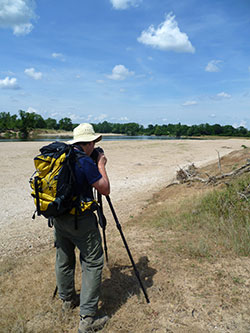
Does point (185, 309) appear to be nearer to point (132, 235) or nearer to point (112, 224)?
point (132, 235)

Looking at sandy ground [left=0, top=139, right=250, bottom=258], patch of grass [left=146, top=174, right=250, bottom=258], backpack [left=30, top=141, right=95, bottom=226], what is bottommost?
sandy ground [left=0, top=139, right=250, bottom=258]

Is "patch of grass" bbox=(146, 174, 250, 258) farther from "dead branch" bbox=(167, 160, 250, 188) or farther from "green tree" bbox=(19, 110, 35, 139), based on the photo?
"green tree" bbox=(19, 110, 35, 139)

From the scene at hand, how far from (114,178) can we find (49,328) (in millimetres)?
11869

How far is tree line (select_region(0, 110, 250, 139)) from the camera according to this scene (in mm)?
83625

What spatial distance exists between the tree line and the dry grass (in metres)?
79.7

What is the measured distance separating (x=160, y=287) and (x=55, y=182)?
214cm

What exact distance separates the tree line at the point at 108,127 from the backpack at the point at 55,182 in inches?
3191

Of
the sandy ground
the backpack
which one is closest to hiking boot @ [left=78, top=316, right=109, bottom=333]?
the backpack

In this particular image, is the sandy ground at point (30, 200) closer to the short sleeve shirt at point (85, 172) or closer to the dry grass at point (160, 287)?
the dry grass at point (160, 287)

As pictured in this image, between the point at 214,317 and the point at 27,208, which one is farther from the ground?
the point at 214,317

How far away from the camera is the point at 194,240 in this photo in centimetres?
466

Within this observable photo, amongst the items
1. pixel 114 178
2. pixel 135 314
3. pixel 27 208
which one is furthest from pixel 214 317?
pixel 114 178

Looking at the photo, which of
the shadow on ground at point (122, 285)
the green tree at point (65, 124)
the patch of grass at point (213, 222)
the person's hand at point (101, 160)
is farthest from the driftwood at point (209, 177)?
the green tree at point (65, 124)

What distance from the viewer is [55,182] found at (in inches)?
103
